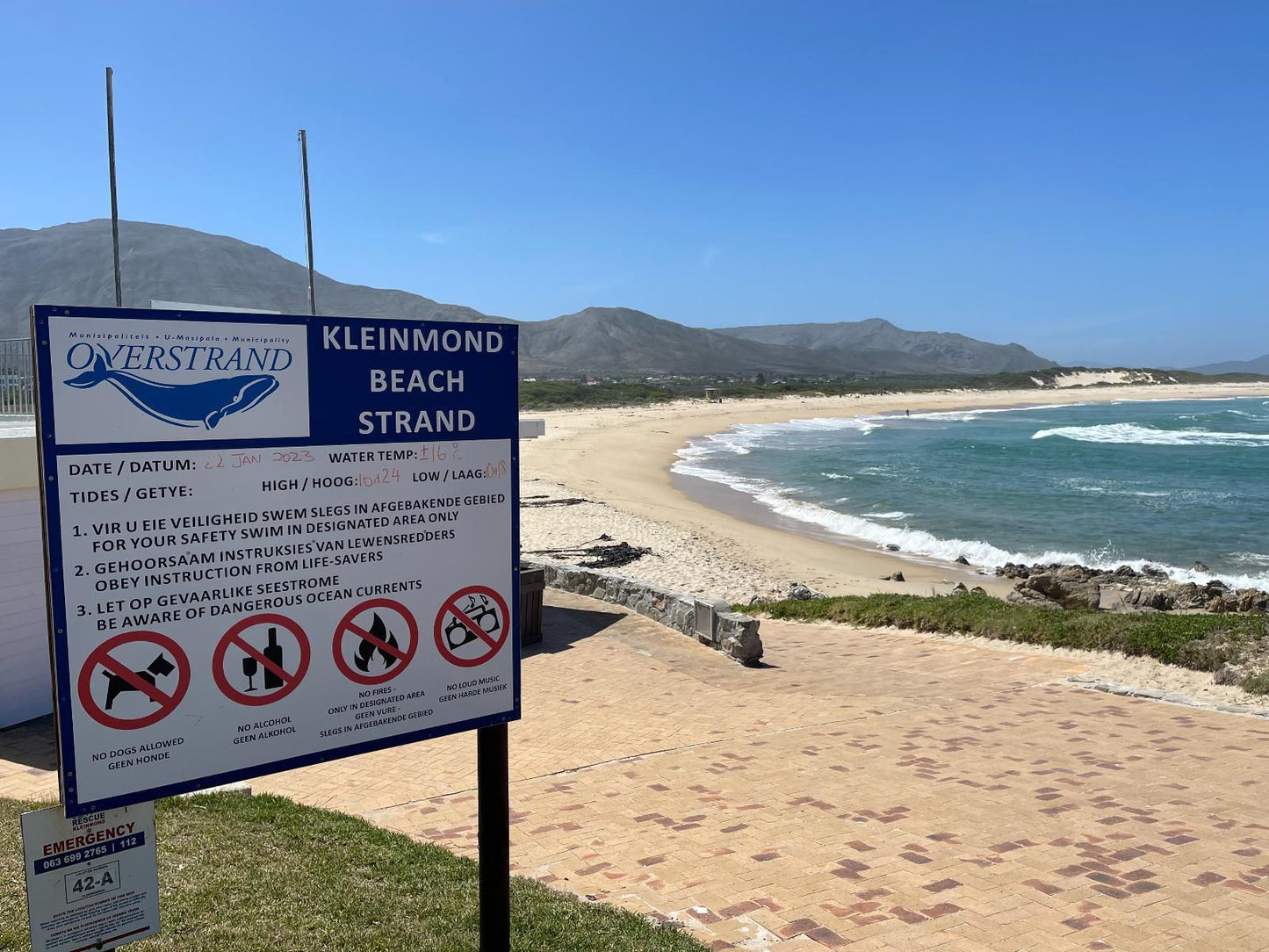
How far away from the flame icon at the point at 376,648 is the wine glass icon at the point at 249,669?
325 millimetres

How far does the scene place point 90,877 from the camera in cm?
295

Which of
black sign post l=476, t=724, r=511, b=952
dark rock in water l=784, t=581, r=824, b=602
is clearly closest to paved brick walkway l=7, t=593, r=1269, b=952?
black sign post l=476, t=724, r=511, b=952

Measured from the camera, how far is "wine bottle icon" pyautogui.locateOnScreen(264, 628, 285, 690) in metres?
3.11

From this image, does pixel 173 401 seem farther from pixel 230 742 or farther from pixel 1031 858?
pixel 1031 858

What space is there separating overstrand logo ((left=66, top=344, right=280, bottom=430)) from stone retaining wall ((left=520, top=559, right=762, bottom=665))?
26.9ft

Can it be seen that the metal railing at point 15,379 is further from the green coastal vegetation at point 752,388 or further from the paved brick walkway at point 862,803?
the green coastal vegetation at point 752,388

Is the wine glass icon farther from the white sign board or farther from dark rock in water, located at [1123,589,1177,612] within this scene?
dark rock in water, located at [1123,589,1177,612]

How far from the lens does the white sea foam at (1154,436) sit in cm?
5678

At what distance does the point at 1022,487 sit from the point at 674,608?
27.2 meters

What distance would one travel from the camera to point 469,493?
3518mm

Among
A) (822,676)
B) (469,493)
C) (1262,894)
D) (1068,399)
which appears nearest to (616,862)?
(469,493)

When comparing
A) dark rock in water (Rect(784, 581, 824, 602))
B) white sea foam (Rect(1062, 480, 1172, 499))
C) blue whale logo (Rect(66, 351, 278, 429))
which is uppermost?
blue whale logo (Rect(66, 351, 278, 429))

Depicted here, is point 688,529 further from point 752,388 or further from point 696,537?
point 752,388

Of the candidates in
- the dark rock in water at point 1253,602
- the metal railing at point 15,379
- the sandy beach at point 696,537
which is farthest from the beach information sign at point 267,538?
the dark rock in water at point 1253,602
